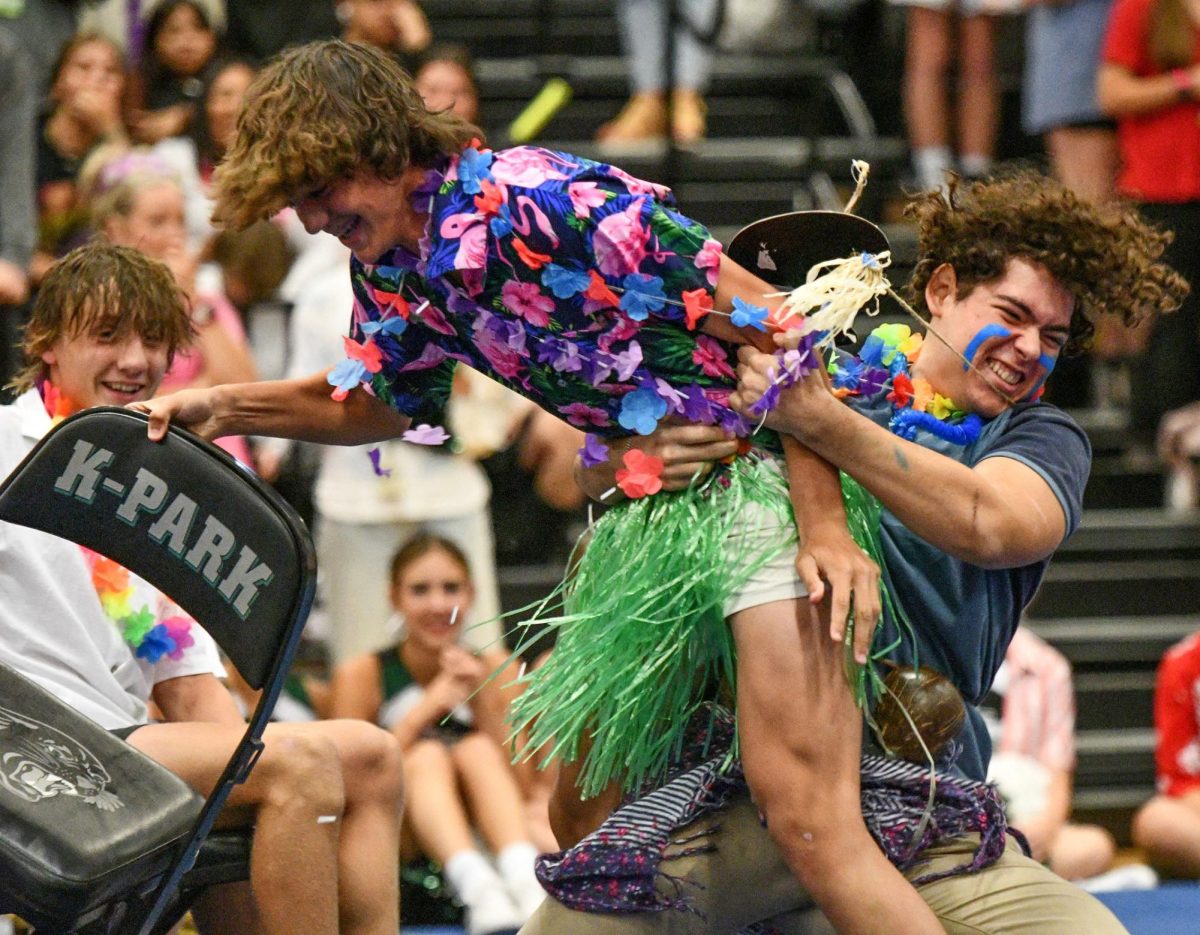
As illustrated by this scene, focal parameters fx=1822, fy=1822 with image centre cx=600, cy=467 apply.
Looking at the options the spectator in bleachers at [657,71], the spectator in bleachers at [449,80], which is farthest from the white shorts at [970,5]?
the spectator in bleachers at [449,80]

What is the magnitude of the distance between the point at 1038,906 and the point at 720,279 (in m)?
0.87

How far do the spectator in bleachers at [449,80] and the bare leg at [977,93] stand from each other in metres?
1.46

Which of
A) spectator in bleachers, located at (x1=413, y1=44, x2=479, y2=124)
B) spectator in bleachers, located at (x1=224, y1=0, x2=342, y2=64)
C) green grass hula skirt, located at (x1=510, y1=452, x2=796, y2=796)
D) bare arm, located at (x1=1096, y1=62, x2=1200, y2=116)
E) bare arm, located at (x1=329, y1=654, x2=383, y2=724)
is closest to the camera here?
green grass hula skirt, located at (x1=510, y1=452, x2=796, y2=796)

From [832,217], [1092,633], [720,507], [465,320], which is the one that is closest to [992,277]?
[832,217]

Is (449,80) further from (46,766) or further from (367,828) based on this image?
(46,766)

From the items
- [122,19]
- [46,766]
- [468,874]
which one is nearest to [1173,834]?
[468,874]

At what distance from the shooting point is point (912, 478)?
2119 millimetres

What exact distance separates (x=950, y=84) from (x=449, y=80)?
5.10 feet

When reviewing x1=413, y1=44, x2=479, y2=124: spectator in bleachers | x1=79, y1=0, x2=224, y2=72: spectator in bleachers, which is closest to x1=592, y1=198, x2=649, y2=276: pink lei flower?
x1=413, y1=44, x2=479, y2=124: spectator in bleachers

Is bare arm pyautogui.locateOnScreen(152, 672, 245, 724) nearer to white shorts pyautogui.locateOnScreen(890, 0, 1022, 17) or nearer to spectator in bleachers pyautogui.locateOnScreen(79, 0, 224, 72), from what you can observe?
spectator in bleachers pyautogui.locateOnScreen(79, 0, 224, 72)

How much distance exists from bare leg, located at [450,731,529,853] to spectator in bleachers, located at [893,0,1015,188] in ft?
7.17

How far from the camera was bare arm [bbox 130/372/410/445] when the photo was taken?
2.45m

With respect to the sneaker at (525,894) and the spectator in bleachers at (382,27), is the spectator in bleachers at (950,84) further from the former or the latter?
the sneaker at (525,894)

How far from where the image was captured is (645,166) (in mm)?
5125
